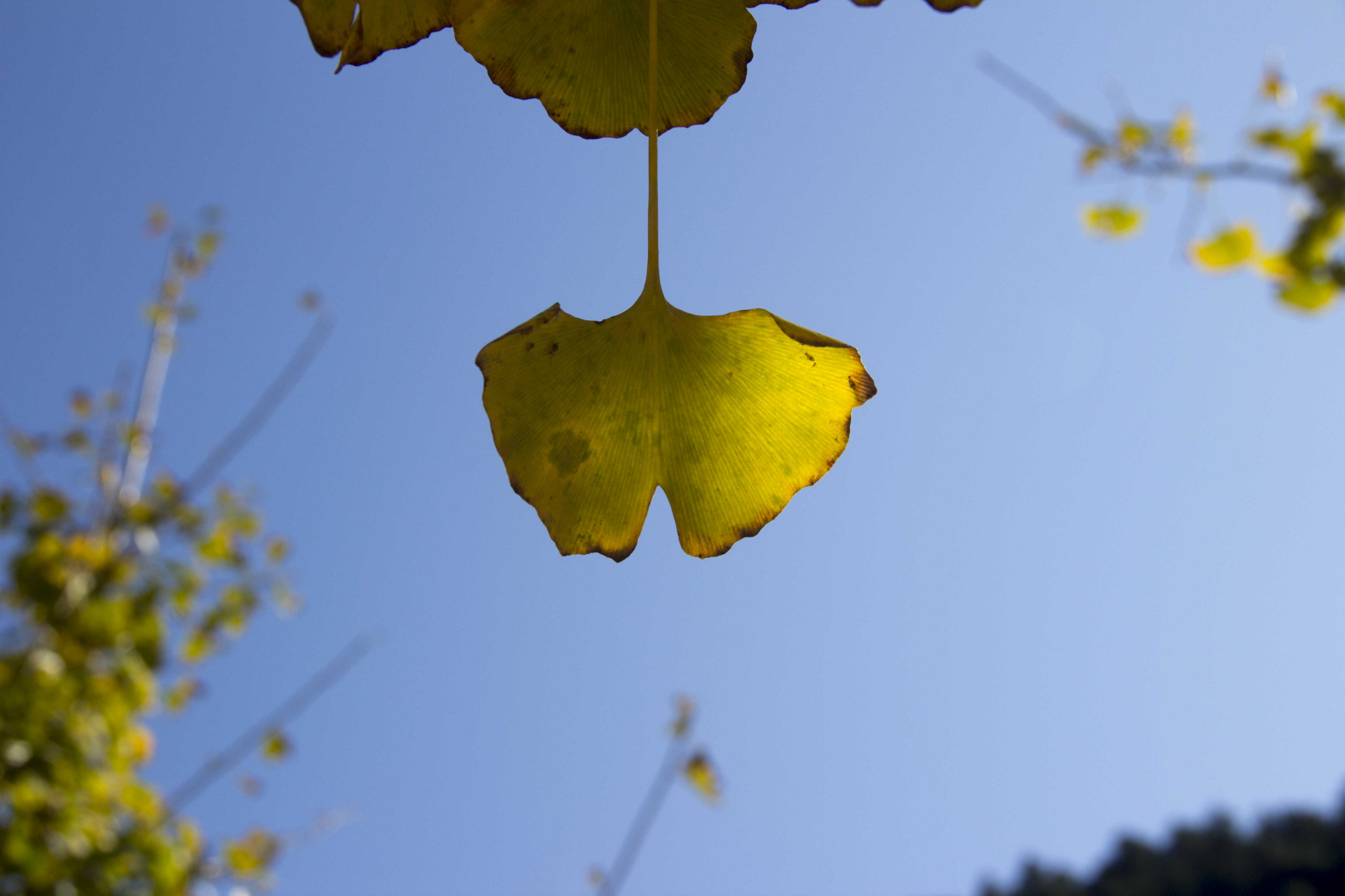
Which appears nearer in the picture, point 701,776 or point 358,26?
point 358,26

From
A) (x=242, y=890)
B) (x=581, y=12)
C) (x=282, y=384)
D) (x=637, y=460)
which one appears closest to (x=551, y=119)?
(x=581, y=12)

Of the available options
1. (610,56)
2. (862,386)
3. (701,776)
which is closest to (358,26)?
(610,56)

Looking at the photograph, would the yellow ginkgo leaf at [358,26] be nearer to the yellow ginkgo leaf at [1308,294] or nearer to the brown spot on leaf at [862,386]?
the brown spot on leaf at [862,386]

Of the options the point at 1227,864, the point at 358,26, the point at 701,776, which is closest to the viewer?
the point at 358,26

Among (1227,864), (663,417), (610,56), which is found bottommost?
(663,417)

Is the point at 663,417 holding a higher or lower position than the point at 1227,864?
lower

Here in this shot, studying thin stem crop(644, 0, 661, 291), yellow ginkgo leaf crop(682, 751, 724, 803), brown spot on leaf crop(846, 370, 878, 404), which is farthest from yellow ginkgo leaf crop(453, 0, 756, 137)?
yellow ginkgo leaf crop(682, 751, 724, 803)

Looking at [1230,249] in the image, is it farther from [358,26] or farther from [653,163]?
[358,26]

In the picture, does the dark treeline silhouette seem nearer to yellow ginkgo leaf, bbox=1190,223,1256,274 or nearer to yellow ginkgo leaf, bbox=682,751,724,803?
yellow ginkgo leaf, bbox=682,751,724,803
